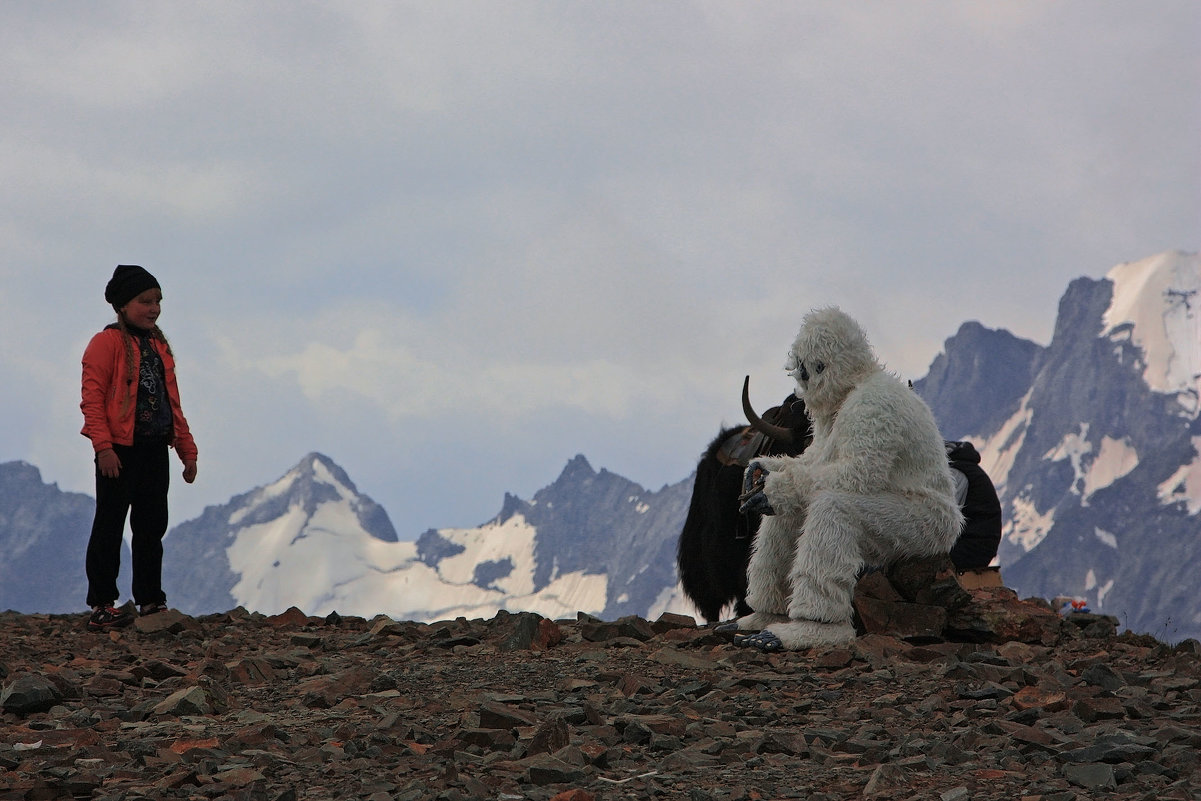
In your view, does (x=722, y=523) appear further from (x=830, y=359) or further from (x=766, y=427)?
(x=830, y=359)

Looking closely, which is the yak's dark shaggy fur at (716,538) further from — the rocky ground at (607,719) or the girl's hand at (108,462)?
the girl's hand at (108,462)

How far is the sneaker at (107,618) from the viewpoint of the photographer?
8562 millimetres

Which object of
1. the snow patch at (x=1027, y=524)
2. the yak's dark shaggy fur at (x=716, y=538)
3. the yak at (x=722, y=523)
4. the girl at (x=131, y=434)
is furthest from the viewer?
the snow patch at (x=1027, y=524)

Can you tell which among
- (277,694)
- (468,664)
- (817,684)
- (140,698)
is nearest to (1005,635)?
(817,684)

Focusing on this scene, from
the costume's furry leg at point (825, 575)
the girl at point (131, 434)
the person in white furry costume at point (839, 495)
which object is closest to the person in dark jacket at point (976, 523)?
the person in white furry costume at point (839, 495)

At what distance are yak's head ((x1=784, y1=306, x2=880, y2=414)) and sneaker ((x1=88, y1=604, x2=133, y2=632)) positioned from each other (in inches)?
196

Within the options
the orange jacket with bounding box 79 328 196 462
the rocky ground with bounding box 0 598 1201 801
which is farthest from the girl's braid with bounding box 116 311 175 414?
the rocky ground with bounding box 0 598 1201 801

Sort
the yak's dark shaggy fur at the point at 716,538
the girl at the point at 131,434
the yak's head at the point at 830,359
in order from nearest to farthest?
A: the yak's head at the point at 830,359, the girl at the point at 131,434, the yak's dark shaggy fur at the point at 716,538

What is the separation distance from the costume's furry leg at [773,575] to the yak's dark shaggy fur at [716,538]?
170cm

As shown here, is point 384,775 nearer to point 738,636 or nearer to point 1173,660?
point 738,636

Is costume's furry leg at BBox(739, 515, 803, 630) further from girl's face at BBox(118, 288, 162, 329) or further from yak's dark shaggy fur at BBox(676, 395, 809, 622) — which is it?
girl's face at BBox(118, 288, 162, 329)

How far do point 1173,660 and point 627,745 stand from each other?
3335 millimetres

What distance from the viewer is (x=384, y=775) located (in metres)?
4.32

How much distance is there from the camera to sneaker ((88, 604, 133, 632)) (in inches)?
337
